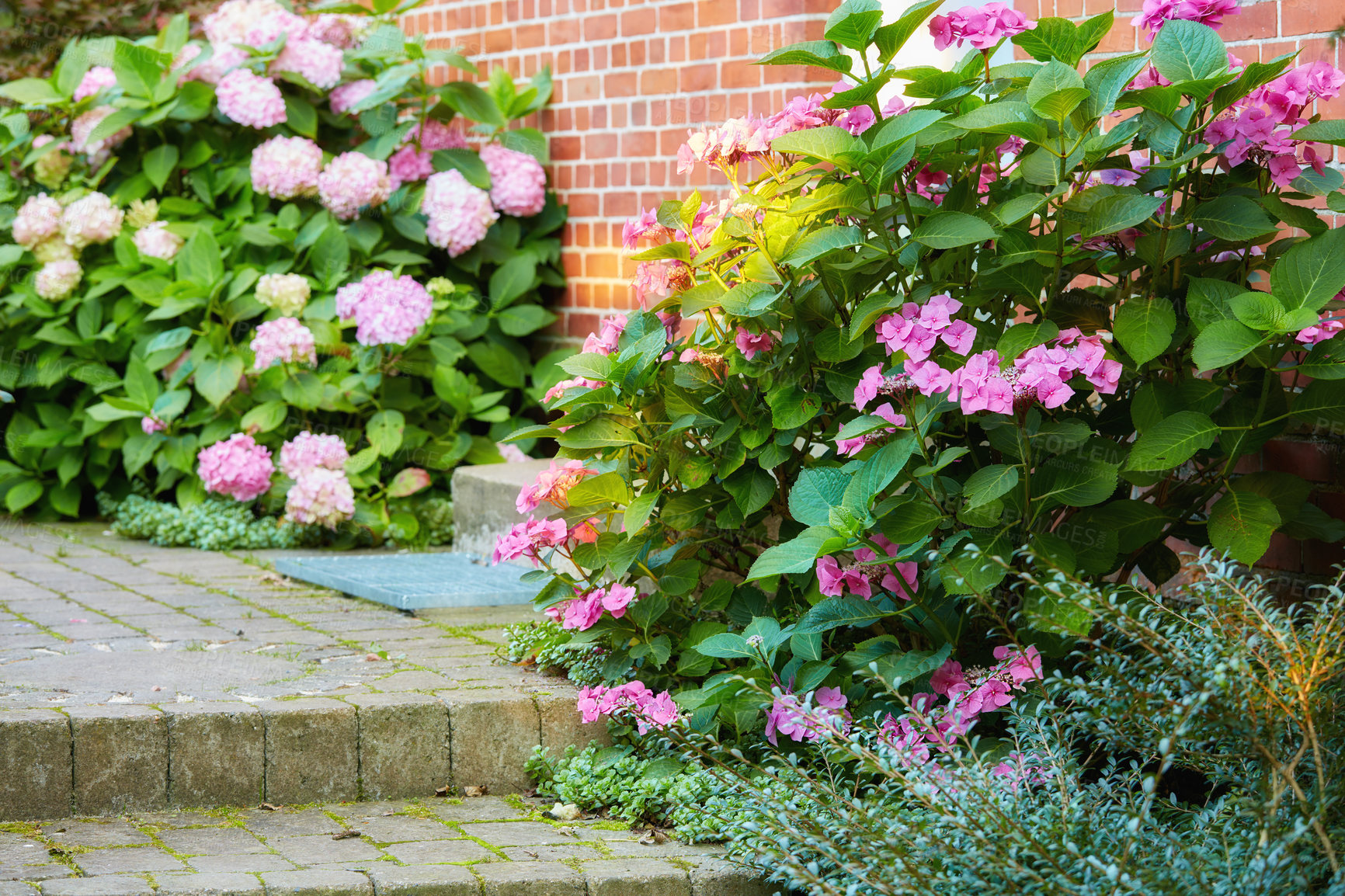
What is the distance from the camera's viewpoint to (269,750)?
9.47 ft

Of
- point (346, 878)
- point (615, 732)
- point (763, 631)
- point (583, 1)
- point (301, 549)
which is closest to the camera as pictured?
point (346, 878)

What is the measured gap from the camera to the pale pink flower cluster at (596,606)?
3045 mm

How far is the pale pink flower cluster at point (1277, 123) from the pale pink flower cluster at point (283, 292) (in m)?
3.63

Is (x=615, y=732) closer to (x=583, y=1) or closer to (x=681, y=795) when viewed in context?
(x=681, y=795)

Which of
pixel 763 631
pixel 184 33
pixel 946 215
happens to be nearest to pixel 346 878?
pixel 763 631

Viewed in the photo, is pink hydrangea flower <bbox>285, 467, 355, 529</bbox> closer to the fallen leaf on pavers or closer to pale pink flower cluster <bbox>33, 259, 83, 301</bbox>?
pale pink flower cluster <bbox>33, 259, 83, 301</bbox>

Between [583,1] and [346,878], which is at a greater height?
[583,1]

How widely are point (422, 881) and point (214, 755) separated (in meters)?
0.69

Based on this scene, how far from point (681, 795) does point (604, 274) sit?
3.16m

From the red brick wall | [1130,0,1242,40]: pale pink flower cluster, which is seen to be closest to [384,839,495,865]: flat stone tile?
[1130,0,1242,40]: pale pink flower cluster

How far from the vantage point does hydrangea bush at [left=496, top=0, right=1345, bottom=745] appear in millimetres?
2568

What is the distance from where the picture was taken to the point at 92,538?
17.4ft

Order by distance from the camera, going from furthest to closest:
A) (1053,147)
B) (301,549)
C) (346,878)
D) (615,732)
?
(301,549) < (615,732) < (1053,147) < (346,878)

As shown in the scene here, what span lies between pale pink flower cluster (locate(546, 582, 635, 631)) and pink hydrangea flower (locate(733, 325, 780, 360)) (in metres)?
0.59
